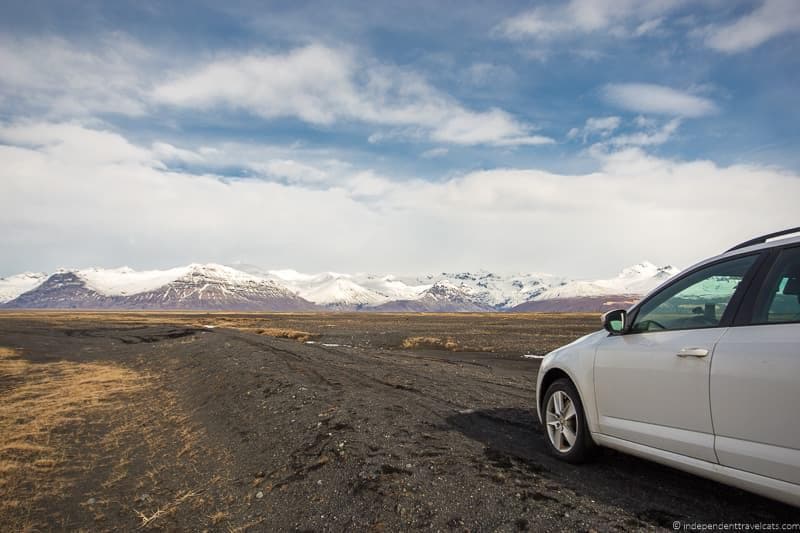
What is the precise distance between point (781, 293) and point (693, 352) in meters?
0.80

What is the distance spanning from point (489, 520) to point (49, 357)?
2873 cm

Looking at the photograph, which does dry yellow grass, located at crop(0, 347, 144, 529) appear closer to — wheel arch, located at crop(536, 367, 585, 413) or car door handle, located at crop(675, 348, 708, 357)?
wheel arch, located at crop(536, 367, 585, 413)

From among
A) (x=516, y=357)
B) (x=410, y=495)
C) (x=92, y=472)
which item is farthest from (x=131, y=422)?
(x=516, y=357)

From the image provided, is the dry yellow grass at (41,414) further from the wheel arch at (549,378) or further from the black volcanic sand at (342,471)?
the wheel arch at (549,378)

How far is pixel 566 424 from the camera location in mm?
6086

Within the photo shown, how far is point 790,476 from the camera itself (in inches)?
136

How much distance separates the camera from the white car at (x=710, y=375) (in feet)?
11.8

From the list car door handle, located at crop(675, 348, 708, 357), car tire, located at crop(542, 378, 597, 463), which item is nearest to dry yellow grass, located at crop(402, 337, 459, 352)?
car tire, located at crop(542, 378, 597, 463)

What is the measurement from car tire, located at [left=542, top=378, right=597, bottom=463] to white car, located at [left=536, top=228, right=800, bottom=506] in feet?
0.07

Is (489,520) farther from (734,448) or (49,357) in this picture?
(49,357)

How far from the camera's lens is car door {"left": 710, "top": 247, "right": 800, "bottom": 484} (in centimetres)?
347

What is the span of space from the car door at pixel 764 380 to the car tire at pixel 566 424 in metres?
1.83

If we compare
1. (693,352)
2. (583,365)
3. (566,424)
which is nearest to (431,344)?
(566,424)

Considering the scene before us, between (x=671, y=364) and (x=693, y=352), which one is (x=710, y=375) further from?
(x=671, y=364)
